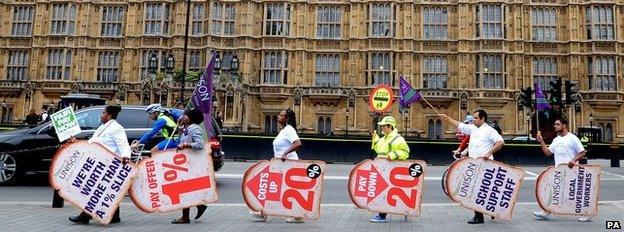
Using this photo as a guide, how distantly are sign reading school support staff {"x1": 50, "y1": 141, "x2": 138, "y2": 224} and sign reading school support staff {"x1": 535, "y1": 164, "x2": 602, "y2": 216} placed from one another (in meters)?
6.85

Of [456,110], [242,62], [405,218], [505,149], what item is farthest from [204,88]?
[456,110]

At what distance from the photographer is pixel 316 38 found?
123ft

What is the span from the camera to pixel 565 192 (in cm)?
819

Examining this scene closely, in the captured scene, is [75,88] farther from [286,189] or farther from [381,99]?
[286,189]

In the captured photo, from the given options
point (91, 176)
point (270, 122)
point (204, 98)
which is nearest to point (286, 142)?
point (91, 176)

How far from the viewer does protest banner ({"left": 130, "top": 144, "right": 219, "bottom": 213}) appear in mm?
7336

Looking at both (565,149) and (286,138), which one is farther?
(565,149)

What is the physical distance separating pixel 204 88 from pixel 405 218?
6061 millimetres

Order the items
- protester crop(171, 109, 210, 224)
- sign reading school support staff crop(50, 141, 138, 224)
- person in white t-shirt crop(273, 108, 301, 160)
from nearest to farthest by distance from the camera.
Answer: sign reading school support staff crop(50, 141, 138, 224) → protester crop(171, 109, 210, 224) → person in white t-shirt crop(273, 108, 301, 160)

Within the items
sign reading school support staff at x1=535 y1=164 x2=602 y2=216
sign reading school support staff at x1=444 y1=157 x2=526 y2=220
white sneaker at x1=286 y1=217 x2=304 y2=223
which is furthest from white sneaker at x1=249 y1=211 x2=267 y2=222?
sign reading school support staff at x1=535 y1=164 x2=602 y2=216

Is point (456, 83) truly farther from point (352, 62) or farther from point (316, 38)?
point (316, 38)

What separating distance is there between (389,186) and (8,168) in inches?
365

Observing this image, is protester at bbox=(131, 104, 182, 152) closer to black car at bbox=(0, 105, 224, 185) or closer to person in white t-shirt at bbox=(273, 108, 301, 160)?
black car at bbox=(0, 105, 224, 185)

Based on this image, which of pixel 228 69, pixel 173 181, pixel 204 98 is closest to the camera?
pixel 173 181
